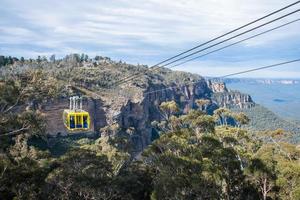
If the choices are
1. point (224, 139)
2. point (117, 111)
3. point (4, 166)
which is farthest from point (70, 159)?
point (117, 111)

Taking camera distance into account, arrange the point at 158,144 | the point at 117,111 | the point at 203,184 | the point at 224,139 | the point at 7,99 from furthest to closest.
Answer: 1. the point at 117,111
2. the point at 224,139
3. the point at 158,144
4. the point at 203,184
5. the point at 7,99

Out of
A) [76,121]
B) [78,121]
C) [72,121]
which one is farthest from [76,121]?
[72,121]

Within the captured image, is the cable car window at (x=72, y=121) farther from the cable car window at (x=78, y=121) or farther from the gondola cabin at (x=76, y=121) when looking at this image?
the cable car window at (x=78, y=121)

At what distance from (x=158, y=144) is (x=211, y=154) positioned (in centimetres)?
440

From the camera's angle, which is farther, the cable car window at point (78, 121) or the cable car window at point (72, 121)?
the cable car window at point (78, 121)

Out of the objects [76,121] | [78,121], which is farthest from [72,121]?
[78,121]

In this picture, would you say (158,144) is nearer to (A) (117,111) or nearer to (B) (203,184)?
(B) (203,184)

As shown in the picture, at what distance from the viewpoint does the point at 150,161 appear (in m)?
32.5

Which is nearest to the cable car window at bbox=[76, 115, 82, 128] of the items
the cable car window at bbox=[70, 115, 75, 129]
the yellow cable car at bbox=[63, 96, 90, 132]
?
the yellow cable car at bbox=[63, 96, 90, 132]

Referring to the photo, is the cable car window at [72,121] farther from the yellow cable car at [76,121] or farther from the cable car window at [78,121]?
the cable car window at [78,121]

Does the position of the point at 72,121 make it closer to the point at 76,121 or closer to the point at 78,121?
the point at 76,121

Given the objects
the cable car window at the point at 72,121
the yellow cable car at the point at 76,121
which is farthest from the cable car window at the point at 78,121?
the cable car window at the point at 72,121

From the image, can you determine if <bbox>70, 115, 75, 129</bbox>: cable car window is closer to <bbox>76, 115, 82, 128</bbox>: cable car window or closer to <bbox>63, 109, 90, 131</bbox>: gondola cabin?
<bbox>63, 109, 90, 131</bbox>: gondola cabin

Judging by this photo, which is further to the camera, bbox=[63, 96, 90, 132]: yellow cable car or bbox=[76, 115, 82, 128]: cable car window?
bbox=[76, 115, 82, 128]: cable car window
